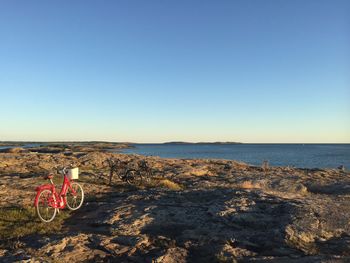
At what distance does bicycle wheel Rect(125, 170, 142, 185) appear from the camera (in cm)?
2177

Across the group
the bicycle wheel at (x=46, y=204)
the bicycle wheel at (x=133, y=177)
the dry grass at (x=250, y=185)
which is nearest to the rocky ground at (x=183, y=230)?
the bicycle wheel at (x=46, y=204)

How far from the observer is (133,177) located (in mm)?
22031

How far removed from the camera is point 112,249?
29.6 ft

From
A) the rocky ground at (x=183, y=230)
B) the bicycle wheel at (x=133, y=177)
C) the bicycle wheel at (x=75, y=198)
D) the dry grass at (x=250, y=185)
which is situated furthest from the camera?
the bicycle wheel at (x=133, y=177)

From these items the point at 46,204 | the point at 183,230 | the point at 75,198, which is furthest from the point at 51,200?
the point at 183,230

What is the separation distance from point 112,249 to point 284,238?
4.81m

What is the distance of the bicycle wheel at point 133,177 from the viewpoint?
21766 millimetres

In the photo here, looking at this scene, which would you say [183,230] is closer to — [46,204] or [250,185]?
[46,204]

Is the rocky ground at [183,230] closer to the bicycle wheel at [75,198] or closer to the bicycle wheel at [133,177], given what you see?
the bicycle wheel at [75,198]

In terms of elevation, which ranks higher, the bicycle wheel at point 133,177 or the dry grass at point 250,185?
the bicycle wheel at point 133,177

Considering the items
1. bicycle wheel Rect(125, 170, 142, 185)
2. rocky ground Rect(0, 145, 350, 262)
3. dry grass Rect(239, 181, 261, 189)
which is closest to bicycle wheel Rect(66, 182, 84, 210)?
rocky ground Rect(0, 145, 350, 262)

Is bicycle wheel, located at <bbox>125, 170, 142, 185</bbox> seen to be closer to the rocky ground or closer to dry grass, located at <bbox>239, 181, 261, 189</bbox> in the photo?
the rocky ground

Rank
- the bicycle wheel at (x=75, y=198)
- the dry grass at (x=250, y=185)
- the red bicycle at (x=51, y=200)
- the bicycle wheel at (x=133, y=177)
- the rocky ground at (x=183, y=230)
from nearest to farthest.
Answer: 1. the rocky ground at (x=183, y=230)
2. the red bicycle at (x=51, y=200)
3. the bicycle wheel at (x=75, y=198)
4. the dry grass at (x=250, y=185)
5. the bicycle wheel at (x=133, y=177)

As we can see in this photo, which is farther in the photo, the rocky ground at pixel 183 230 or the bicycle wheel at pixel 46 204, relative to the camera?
the bicycle wheel at pixel 46 204
